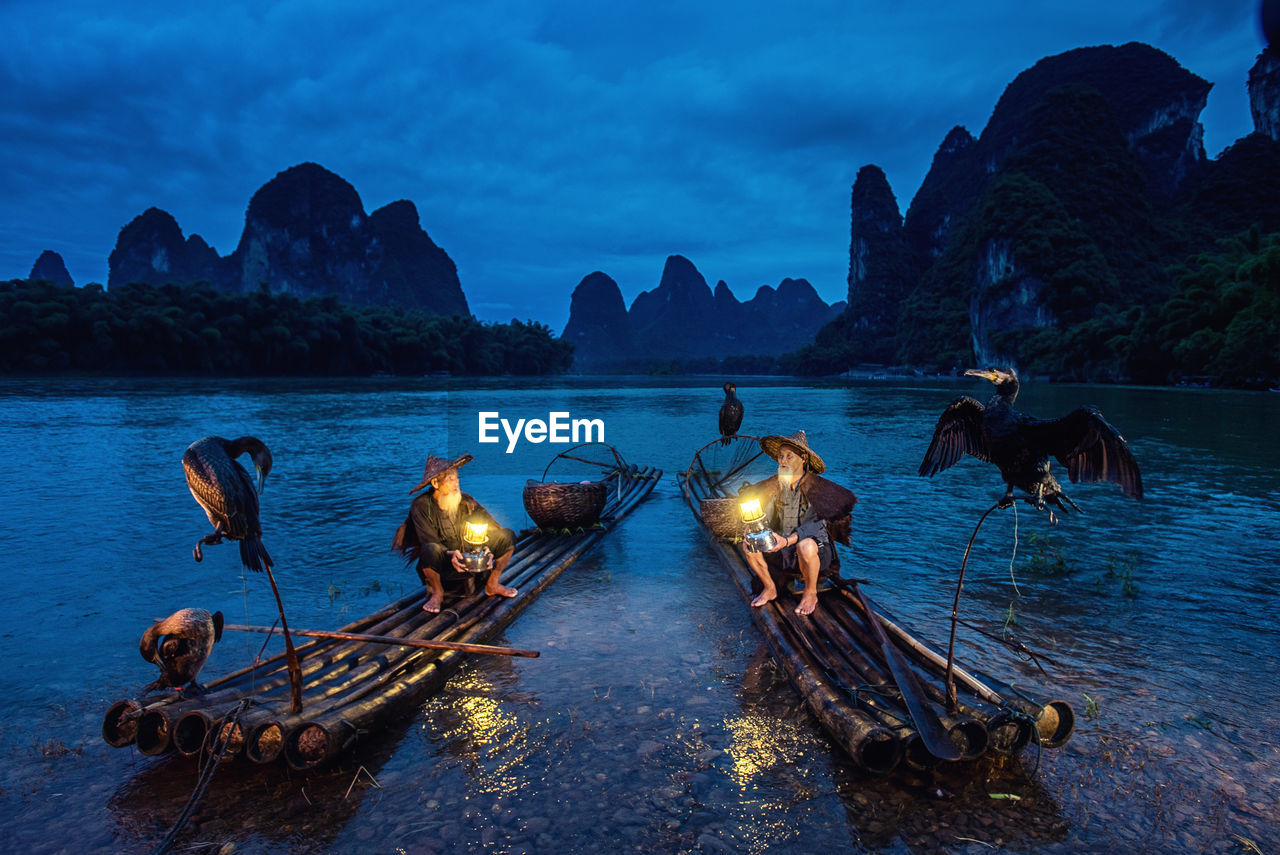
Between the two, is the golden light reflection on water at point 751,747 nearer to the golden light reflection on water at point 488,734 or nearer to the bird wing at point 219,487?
the golden light reflection on water at point 488,734

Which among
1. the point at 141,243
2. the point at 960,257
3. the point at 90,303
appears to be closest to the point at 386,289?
the point at 141,243

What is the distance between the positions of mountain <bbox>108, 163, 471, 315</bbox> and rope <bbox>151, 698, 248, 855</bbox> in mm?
178548

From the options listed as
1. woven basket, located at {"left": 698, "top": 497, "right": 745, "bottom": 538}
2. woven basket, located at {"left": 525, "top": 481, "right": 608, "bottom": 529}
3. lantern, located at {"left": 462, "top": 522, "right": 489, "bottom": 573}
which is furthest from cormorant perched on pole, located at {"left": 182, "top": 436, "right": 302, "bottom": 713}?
woven basket, located at {"left": 698, "top": 497, "right": 745, "bottom": 538}

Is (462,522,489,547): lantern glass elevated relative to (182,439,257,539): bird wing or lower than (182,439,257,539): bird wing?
lower

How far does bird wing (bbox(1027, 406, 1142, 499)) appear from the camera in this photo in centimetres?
354

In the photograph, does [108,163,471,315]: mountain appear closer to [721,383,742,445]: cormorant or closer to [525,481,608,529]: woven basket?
[721,383,742,445]: cormorant

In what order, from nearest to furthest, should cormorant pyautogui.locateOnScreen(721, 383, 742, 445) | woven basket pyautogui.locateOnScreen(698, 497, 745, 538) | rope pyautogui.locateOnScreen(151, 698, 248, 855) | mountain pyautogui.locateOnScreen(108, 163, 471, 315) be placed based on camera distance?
rope pyautogui.locateOnScreen(151, 698, 248, 855)
woven basket pyautogui.locateOnScreen(698, 497, 745, 538)
cormorant pyautogui.locateOnScreen(721, 383, 742, 445)
mountain pyautogui.locateOnScreen(108, 163, 471, 315)

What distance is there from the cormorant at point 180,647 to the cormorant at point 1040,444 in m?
4.66

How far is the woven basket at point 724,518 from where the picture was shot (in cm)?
806

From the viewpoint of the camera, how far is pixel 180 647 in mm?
3896

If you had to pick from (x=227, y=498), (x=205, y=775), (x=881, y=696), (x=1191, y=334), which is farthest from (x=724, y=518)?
(x=1191, y=334)

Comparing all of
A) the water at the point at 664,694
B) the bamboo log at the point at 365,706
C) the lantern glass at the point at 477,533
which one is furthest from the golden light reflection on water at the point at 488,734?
the lantern glass at the point at 477,533

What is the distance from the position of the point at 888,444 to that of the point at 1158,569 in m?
13.6

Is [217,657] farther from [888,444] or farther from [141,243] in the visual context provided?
[141,243]
